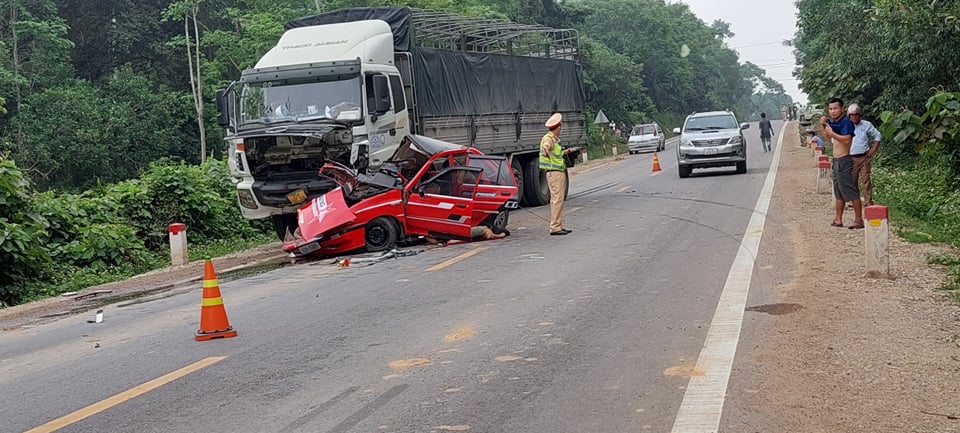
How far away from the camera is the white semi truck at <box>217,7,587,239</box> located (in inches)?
615

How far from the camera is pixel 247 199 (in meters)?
16.1

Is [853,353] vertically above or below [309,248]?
below

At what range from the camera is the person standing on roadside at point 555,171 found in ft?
50.4

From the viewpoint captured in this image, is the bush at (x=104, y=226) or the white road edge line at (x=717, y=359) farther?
the bush at (x=104, y=226)

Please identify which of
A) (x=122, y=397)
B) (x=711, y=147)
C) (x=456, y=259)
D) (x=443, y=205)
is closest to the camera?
(x=122, y=397)

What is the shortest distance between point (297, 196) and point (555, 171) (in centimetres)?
405

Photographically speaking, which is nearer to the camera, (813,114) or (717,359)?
(717,359)

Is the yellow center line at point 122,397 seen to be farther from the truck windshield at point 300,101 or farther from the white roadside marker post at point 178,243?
the white roadside marker post at point 178,243

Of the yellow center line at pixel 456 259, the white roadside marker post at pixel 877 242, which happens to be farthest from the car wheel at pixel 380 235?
the white roadside marker post at pixel 877 242

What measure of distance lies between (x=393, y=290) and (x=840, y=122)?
678cm

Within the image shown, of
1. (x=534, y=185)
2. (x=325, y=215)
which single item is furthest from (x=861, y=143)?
(x=534, y=185)

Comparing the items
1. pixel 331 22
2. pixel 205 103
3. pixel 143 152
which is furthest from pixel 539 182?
pixel 205 103

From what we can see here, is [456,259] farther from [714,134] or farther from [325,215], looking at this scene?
[714,134]

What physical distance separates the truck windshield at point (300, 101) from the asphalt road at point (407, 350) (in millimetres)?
3081
